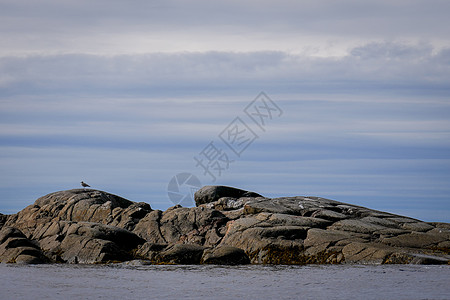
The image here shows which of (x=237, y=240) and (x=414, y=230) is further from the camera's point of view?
(x=414, y=230)

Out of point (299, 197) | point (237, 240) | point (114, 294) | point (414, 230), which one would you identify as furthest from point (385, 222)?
point (114, 294)

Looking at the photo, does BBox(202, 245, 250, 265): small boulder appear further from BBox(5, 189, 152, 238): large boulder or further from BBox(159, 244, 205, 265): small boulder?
BBox(5, 189, 152, 238): large boulder

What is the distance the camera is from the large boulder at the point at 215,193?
3394cm

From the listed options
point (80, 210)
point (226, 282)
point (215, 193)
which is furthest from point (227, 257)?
point (80, 210)

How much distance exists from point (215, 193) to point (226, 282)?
14595mm

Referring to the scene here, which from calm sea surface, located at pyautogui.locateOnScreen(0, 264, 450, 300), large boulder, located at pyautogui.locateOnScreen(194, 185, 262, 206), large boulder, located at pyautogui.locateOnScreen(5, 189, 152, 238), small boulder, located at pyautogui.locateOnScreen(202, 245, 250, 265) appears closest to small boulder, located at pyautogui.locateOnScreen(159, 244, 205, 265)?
small boulder, located at pyautogui.locateOnScreen(202, 245, 250, 265)

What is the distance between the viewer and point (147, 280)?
2038 centimetres

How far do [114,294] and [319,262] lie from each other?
10470 millimetres

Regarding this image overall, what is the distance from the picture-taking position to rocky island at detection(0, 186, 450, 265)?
975 inches

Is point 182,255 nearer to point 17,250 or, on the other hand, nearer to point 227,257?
point 227,257

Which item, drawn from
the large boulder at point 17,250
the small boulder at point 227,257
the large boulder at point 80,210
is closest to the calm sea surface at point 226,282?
the small boulder at point 227,257

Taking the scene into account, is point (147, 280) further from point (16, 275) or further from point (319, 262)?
point (319, 262)

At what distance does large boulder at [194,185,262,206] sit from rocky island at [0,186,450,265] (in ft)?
0.23

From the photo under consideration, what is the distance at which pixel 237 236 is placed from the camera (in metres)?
26.5
